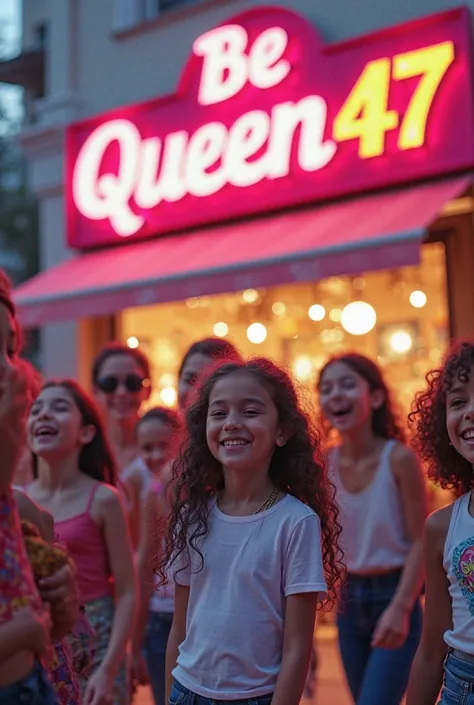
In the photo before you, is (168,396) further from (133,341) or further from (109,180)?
(109,180)

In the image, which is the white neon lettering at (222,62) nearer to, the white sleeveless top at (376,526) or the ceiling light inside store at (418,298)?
the ceiling light inside store at (418,298)

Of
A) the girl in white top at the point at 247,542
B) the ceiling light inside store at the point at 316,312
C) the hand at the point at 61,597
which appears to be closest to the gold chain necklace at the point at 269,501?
the girl in white top at the point at 247,542

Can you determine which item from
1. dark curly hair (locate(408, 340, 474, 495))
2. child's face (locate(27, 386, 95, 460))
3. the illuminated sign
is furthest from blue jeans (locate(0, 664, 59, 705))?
the illuminated sign

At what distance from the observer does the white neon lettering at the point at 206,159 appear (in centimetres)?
689

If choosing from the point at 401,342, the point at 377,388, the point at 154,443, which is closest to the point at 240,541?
the point at 377,388

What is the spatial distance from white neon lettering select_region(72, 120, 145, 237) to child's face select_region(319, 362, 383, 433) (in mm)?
3950

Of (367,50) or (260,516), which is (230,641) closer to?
(260,516)

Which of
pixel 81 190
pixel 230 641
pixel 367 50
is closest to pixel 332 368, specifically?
pixel 230 641

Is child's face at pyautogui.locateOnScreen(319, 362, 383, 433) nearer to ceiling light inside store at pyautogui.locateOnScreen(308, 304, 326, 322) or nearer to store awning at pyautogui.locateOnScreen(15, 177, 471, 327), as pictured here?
store awning at pyautogui.locateOnScreen(15, 177, 471, 327)

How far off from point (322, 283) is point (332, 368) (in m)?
3.91

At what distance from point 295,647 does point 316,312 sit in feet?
18.9

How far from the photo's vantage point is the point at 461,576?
213cm

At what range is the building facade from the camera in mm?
7008

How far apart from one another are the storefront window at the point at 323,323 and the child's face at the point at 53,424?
160 inches
